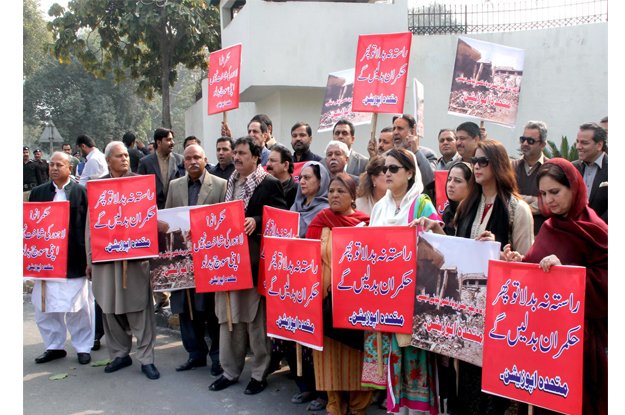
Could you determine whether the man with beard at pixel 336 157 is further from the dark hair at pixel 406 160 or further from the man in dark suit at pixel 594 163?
the man in dark suit at pixel 594 163

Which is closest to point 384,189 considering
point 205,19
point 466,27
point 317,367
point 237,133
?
point 317,367

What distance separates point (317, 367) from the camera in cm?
501

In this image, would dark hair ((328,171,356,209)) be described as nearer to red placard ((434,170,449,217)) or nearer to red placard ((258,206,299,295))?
red placard ((258,206,299,295))

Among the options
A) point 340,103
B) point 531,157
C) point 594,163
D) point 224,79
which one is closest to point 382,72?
point 340,103

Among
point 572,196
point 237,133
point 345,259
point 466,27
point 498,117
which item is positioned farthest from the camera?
point 237,133

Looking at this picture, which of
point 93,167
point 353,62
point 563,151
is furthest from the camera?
point 353,62

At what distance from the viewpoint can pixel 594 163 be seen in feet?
18.3

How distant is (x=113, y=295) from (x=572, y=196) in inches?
174

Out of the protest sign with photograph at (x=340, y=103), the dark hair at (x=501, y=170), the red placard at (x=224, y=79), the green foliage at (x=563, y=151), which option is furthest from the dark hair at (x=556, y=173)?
the green foliage at (x=563, y=151)

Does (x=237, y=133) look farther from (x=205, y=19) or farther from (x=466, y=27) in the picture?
(x=466, y=27)

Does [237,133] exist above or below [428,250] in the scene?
above

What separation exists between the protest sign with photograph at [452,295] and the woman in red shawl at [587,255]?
0.45 m

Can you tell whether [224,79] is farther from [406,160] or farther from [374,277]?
[374,277]

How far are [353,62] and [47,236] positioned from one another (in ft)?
27.5
